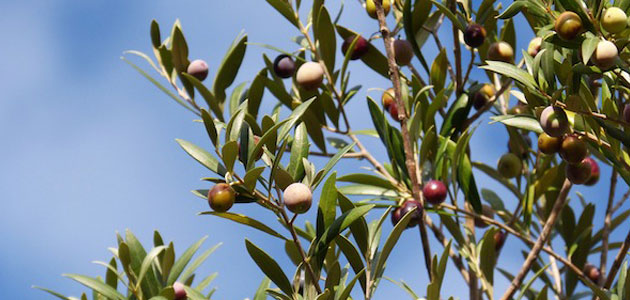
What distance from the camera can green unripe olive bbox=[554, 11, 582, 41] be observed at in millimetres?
1729

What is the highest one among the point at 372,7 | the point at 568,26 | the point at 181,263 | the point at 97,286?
the point at 372,7

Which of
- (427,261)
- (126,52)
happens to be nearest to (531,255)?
(427,261)

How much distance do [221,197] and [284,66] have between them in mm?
1149

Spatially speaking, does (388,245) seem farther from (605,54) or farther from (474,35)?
(474,35)

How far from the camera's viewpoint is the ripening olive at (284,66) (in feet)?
8.88

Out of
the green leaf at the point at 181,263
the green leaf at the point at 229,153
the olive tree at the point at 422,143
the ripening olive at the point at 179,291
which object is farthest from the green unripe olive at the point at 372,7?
the green leaf at the point at 229,153

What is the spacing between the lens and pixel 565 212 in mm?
2943

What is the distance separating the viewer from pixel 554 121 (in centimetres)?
178

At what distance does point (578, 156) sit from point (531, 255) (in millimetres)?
516

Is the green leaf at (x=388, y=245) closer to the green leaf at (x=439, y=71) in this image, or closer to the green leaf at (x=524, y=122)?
the green leaf at (x=524, y=122)

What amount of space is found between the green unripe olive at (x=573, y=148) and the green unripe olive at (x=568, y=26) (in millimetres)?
314

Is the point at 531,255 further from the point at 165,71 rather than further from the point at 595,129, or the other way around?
the point at 165,71

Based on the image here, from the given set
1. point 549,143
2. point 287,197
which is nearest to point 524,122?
point 549,143

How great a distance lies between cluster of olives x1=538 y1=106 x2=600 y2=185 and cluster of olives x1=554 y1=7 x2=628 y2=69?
15cm
